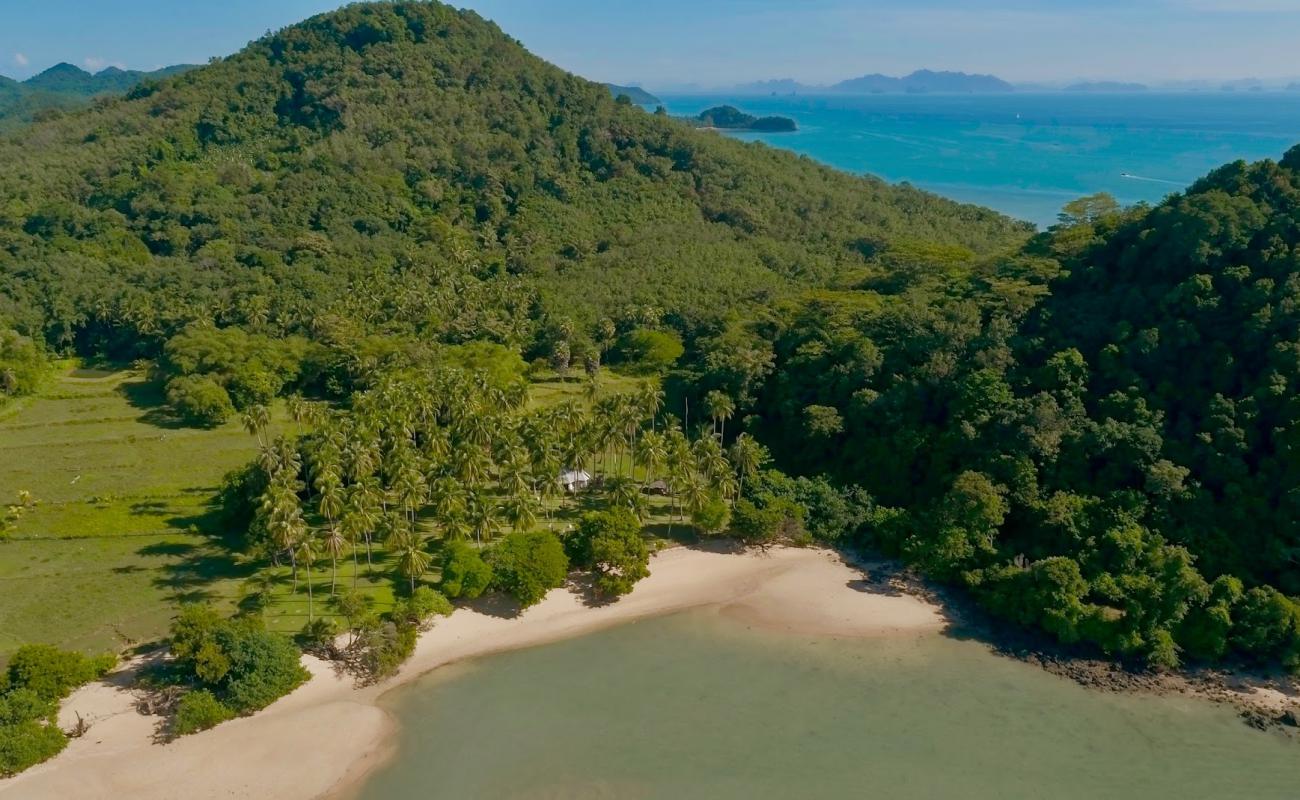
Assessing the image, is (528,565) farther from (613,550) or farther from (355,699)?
(355,699)

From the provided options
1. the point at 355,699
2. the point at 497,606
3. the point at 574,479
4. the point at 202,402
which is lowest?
the point at 355,699

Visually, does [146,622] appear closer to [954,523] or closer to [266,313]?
[954,523]

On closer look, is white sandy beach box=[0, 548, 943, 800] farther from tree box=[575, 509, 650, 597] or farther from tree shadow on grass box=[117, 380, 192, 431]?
tree shadow on grass box=[117, 380, 192, 431]

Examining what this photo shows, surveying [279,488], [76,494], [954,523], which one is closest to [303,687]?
[279,488]

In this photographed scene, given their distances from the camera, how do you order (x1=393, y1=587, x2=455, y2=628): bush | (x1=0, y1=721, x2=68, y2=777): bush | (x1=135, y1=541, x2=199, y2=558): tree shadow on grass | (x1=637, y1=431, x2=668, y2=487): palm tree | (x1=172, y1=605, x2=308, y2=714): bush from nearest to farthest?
(x1=0, y1=721, x2=68, y2=777): bush
(x1=172, y1=605, x2=308, y2=714): bush
(x1=393, y1=587, x2=455, y2=628): bush
(x1=135, y1=541, x2=199, y2=558): tree shadow on grass
(x1=637, y1=431, x2=668, y2=487): palm tree

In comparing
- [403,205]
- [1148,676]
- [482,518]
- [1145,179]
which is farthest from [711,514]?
[1145,179]

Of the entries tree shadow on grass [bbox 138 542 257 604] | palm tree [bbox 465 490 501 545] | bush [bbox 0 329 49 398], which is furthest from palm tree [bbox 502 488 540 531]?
bush [bbox 0 329 49 398]

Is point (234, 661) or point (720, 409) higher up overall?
point (720, 409)
